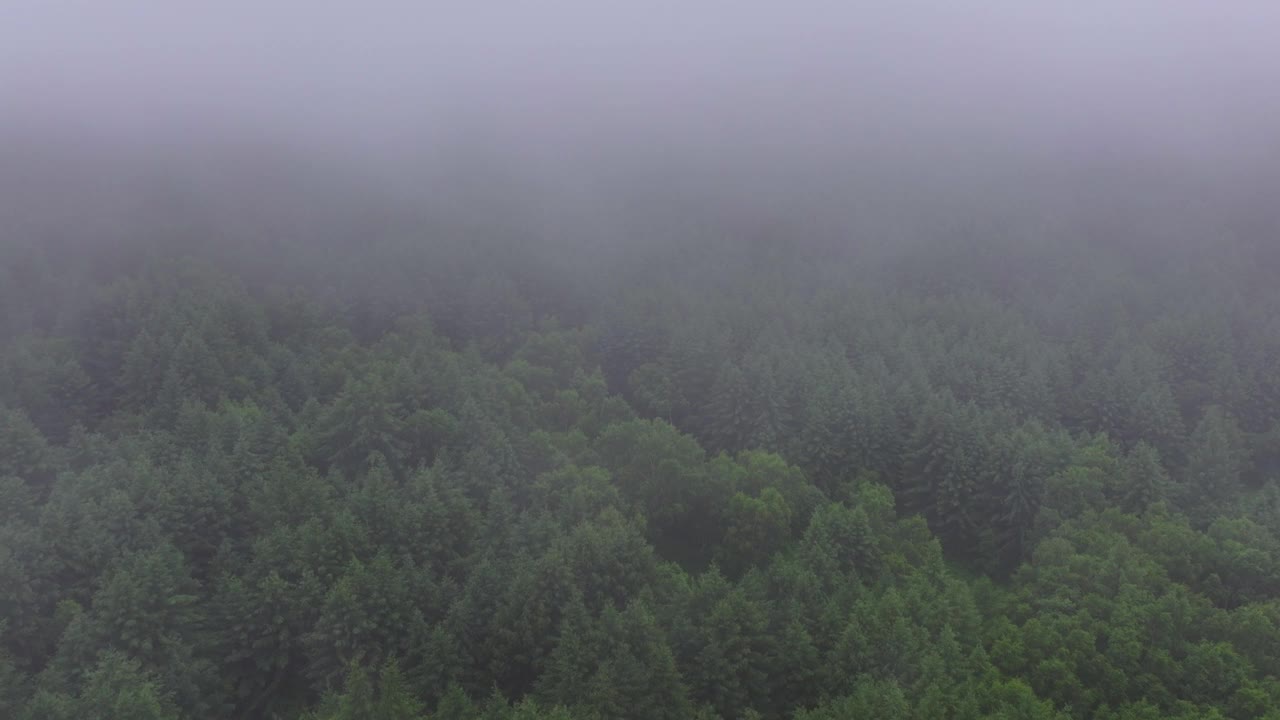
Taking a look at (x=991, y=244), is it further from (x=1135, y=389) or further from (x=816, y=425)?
(x=816, y=425)

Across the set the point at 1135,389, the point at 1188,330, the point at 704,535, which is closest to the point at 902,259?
the point at 1188,330

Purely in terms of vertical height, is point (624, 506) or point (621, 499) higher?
point (621, 499)

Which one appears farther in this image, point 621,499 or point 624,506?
point 621,499

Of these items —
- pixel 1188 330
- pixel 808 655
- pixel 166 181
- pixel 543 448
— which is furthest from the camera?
pixel 166 181
